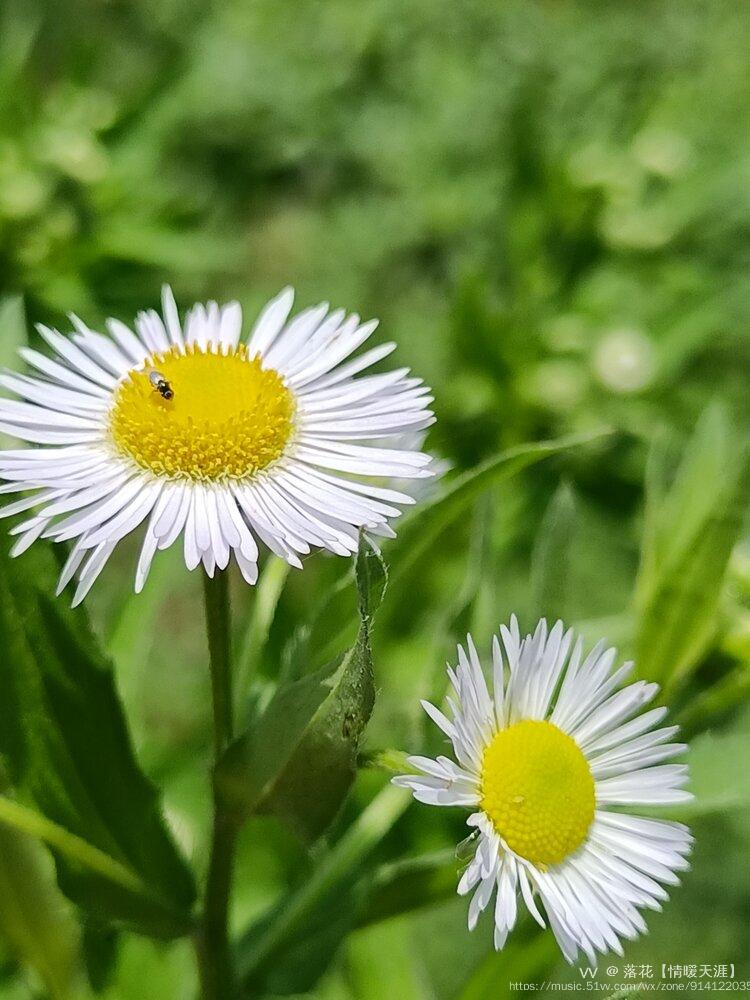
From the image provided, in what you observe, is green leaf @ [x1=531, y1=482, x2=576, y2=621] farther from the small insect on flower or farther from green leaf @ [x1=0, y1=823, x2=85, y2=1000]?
green leaf @ [x1=0, y1=823, x2=85, y2=1000]

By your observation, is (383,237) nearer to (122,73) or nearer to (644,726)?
(122,73)

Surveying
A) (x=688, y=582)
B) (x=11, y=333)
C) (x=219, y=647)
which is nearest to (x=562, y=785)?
(x=219, y=647)

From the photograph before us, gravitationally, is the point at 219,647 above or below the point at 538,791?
above

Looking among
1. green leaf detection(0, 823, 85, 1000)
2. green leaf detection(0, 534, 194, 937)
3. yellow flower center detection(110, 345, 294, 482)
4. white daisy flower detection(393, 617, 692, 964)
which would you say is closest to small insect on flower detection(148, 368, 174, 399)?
yellow flower center detection(110, 345, 294, 482)

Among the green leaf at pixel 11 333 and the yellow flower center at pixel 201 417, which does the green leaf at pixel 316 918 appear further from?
the green leaf at pixel 11 333

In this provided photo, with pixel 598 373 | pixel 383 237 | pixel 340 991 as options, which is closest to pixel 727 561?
pixel 340 991

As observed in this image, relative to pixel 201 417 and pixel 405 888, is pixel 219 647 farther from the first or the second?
pixel 405 888
